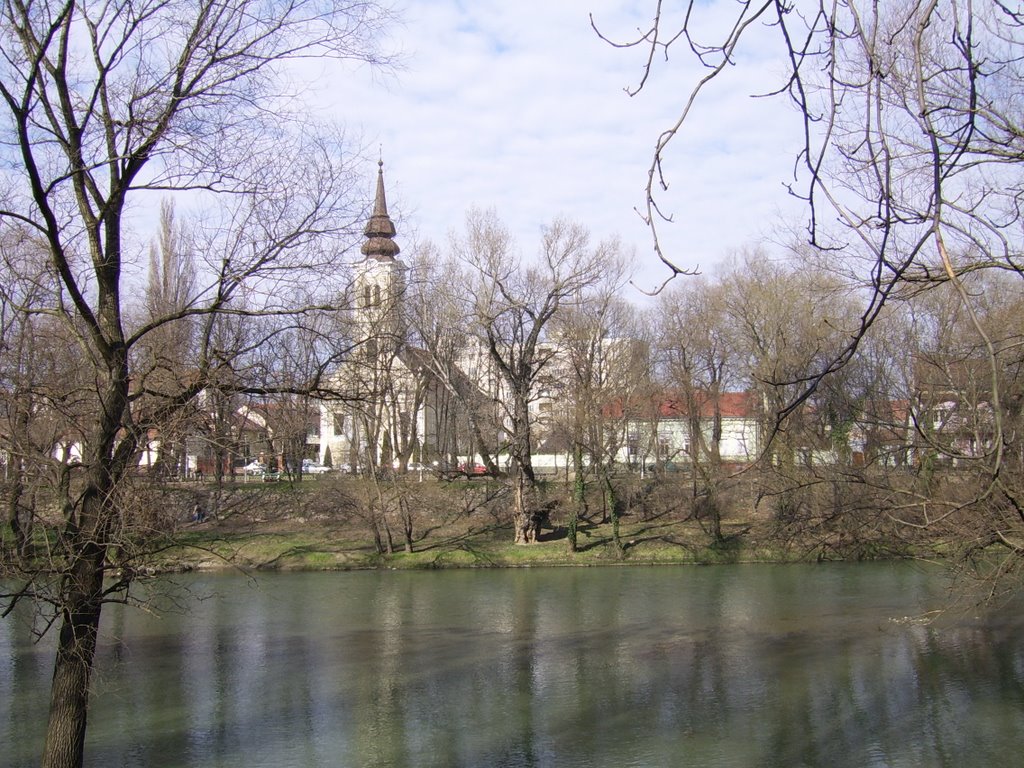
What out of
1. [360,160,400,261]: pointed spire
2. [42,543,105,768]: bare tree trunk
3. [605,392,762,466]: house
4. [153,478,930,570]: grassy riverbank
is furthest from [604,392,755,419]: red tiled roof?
[42,543,105,768]: bare tree trunk

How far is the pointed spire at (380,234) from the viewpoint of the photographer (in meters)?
8.12

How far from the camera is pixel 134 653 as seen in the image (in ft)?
55.8

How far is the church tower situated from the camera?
740cm

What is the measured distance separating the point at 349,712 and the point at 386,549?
641 inches

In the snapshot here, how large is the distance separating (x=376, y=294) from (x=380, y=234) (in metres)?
2.01

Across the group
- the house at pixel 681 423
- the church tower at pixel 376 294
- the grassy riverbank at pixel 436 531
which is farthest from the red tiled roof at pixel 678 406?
the church tower at pixel 376 294

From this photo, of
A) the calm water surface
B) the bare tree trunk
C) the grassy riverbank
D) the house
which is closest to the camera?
the bare tree trunk

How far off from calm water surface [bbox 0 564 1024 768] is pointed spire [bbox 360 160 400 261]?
413 cm

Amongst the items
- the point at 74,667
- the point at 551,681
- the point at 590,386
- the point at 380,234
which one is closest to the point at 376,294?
the point at 380,234

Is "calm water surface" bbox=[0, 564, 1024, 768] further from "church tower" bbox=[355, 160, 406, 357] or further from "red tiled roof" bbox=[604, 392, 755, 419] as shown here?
"red tiled roof" bbox=[604, 392, 755, 419]

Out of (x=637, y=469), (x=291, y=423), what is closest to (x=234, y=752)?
(x=291, y=423)

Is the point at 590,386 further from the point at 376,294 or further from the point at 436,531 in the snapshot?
the point at 376,294

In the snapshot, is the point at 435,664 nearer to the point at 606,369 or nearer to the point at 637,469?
the point at 606,369

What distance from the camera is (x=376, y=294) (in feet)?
24.4
